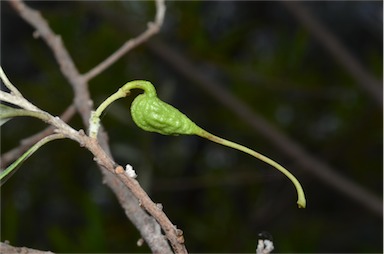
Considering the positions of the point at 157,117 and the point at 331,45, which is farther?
the point at 331,45

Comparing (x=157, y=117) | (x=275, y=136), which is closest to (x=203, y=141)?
(x=275, y=136)

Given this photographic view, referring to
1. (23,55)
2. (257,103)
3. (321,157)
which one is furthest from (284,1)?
(23,55)

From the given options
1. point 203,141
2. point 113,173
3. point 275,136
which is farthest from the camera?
point 203,141

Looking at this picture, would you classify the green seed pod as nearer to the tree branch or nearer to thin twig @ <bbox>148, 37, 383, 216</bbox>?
the tree branch

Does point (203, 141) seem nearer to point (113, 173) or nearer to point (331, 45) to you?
point (331, 45)

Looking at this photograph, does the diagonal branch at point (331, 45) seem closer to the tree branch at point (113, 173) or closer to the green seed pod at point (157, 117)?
the tree branch at point (113, 173)

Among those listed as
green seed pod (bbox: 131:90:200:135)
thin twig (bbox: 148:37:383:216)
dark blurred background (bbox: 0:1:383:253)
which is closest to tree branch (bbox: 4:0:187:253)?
green seed pod (bbox: 131:90:200:135)

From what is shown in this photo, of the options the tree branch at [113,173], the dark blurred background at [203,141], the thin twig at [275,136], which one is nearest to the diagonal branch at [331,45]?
the dark blurred background at [203,141]
